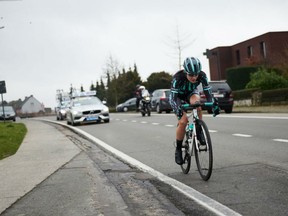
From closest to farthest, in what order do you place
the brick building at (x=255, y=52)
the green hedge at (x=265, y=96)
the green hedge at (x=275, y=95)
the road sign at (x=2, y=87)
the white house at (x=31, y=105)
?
1. the green hedge at (x=275, y=95)
2. the green hedge at (x=265, y=96)
3. the road sign at (x=2, y=87)
4. the brick building at (x=255, y=52)
5. the white house at (x=31, y=105)

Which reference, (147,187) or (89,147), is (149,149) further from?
(147,187)

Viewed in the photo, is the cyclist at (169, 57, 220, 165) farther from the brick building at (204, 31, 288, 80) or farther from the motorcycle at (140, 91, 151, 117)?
the brick building at (204, 31, 288, 80)

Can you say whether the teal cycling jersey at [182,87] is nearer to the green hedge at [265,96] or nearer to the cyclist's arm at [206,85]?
the cyclist's arm at [206,85]

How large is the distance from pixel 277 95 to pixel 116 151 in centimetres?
1799

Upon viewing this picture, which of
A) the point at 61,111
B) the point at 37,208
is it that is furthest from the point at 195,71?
the point at 61,111

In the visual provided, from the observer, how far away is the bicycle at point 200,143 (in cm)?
618

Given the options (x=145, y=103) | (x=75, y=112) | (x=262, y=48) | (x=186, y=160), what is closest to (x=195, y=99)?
(x=186, y=160)

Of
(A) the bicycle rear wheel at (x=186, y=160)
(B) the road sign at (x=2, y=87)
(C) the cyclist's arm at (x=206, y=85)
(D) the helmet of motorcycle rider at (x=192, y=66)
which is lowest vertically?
(A) the bicycle rear wheel at (x=186, y=160)

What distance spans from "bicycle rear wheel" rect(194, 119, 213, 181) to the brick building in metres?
38.9

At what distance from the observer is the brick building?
163 feet

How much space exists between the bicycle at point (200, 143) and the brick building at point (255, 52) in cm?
3872

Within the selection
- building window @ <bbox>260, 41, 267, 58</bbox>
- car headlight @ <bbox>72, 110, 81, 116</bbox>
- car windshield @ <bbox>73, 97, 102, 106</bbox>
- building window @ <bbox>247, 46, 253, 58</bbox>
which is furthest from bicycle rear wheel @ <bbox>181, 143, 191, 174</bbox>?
building window @ <bbox>247, 46, 253, 58</bbox>

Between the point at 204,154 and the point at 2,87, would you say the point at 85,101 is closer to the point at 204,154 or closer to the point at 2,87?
the point at 2,87

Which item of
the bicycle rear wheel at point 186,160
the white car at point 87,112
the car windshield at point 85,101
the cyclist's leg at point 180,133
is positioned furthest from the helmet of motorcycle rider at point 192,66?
the car windshield at point 85,101
